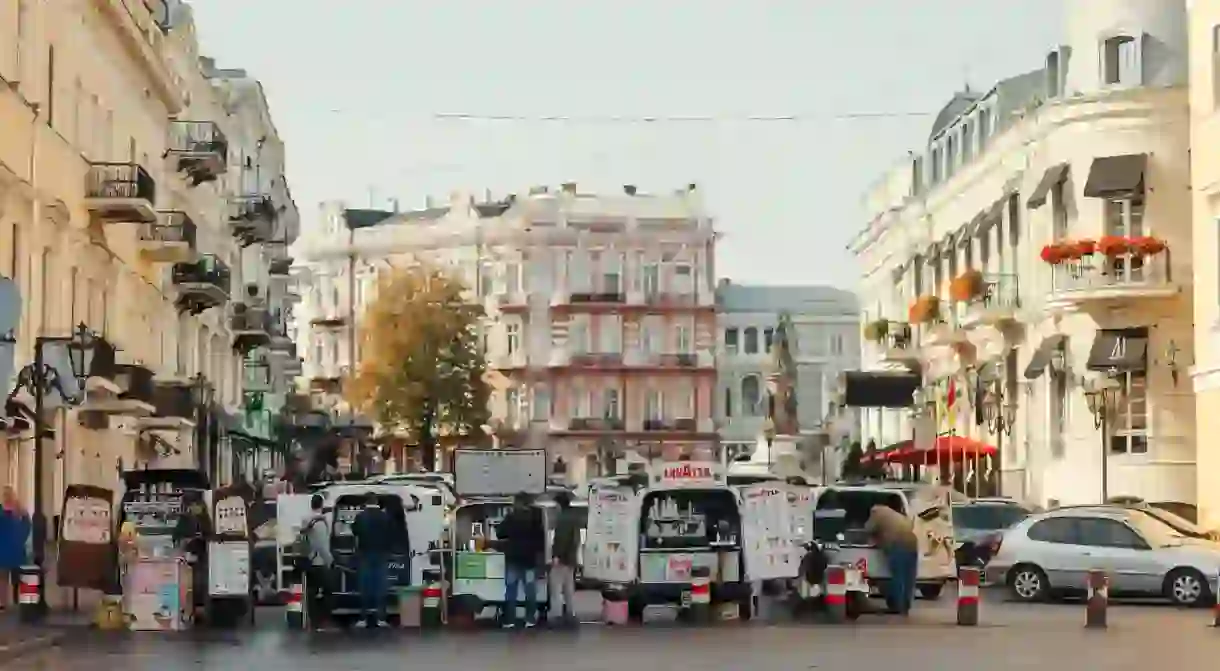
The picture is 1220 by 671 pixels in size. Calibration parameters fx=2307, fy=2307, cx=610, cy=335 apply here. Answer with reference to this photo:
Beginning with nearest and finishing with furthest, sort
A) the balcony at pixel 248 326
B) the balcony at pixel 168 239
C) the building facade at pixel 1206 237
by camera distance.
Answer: the building facade at pixel 1206 237 → the balcony at pixel 168 239 → the balcony at pixel 248 326

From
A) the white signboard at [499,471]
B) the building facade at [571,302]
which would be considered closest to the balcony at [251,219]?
the building facade at [571,302]

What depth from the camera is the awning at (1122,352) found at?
167 feet

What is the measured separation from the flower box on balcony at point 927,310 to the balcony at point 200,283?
20.3 metres

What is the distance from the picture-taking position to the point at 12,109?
129ft

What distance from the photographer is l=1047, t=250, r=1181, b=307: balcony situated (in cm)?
5044

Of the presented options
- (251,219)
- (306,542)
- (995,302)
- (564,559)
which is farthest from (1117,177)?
(251,219)

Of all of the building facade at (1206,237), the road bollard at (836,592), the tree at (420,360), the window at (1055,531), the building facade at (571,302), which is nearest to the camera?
the road bollard at (836,592)

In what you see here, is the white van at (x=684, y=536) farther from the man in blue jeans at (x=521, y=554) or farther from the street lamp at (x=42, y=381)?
the street lamp at (x=42, y=381)

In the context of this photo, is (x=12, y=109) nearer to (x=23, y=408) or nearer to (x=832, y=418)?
(x=23, y=408)

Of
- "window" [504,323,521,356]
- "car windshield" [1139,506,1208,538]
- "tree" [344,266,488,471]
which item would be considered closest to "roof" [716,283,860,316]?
"window" [504,323,521,356]

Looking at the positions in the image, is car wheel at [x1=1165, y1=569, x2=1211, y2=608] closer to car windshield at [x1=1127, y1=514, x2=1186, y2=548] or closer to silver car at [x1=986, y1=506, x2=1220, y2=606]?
silver car at [x1=986, y1=506, x2=1220, y2=606]

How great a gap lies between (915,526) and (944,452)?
25107 mm

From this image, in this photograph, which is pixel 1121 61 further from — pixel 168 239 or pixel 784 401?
pixel 168 239

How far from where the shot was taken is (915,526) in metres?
34.4
